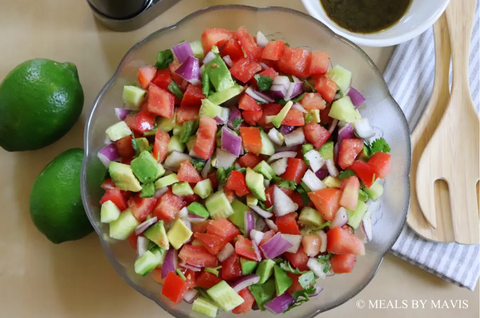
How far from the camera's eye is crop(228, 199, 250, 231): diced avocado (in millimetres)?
1008

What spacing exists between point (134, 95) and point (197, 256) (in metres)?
0.43

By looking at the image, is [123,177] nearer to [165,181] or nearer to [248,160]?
[165,181]

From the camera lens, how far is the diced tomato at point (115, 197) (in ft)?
3.29

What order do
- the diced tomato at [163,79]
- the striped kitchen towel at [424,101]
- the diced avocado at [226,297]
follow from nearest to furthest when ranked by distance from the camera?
the diced avocado at [226,297], the diced tomato at [163,79], the striped kitchen towel at [424,101]

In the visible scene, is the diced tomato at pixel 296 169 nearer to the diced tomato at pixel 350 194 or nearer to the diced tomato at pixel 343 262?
the diced tomato at pixel 350 194

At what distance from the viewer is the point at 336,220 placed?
0.99 m

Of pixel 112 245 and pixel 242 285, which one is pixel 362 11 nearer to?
pixel 242 285

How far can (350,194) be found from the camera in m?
0.98

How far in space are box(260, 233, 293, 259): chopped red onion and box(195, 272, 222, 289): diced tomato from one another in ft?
0.45

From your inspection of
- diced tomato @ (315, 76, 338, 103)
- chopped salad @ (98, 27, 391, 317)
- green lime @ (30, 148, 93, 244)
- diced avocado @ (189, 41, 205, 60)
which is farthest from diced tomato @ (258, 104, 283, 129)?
green lime @ (30, 148, 93, 244)

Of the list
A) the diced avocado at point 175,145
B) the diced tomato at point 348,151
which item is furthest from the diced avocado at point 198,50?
the diced tomato at point 348,151

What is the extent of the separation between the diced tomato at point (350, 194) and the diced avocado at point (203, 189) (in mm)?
320

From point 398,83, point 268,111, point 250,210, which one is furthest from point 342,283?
point 398,83

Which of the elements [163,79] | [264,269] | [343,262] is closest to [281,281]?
[264,269]
